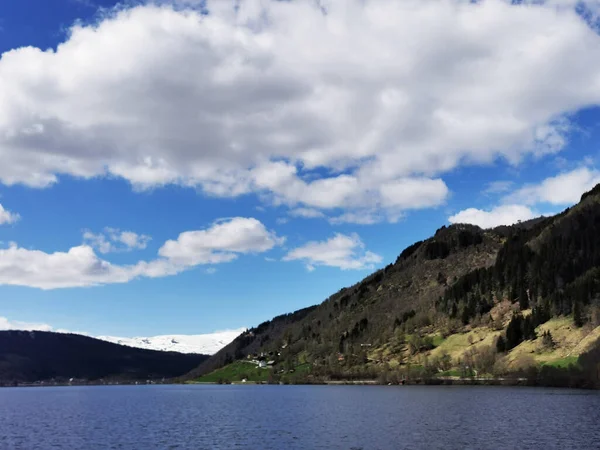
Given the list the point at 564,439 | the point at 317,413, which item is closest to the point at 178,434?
the point at 317,413

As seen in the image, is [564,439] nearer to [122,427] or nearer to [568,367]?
[122,427]

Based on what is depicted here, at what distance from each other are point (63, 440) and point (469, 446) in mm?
56654

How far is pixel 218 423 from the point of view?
102750 millimetres

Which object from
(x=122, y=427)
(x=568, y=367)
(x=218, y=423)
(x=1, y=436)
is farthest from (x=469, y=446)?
(x=568, y=367)

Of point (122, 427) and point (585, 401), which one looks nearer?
point (122, 427)

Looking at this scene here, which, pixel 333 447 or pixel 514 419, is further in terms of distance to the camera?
pixel 514 419

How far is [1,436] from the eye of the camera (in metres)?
86.4

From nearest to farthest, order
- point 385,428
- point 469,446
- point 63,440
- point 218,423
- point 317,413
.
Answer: point 469,446, point 63,440, point 385,428, point 218,423, point 317,413

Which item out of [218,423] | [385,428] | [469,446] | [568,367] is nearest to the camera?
[469,446]

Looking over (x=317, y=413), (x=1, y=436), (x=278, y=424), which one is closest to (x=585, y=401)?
(x=317, y=413)

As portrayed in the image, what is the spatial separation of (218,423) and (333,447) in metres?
41.4

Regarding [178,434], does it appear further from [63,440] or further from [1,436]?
[1,436]

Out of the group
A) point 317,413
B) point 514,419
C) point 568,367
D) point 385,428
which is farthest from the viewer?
point 568,367

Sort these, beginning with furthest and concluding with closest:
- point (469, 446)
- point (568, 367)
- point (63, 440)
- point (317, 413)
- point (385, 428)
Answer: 1. point (568, 367)
2. point (317, 413)
3. point (385, 428)
4. point (63, 440)
5. point (469, 446)
